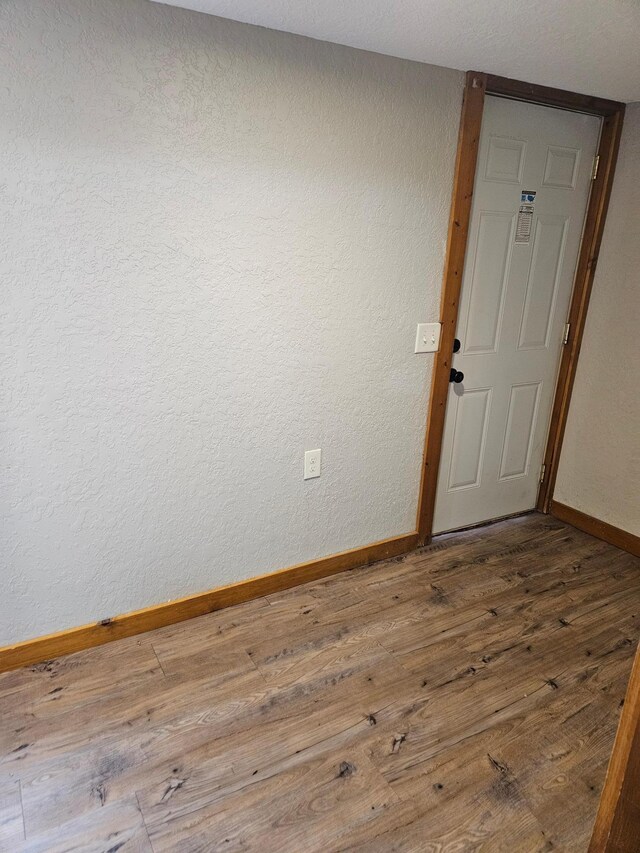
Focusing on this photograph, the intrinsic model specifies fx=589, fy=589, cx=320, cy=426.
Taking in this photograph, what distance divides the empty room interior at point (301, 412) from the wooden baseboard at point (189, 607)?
0.01 meters

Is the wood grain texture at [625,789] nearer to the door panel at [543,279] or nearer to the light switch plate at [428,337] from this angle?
the light switch plate at [428,337]

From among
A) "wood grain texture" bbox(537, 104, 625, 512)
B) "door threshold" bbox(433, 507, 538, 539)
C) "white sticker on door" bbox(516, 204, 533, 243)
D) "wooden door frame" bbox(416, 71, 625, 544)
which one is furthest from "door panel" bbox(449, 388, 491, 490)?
"white sticker on door" bbox(516, 204, 533, 243)

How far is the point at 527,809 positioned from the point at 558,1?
2236 millimetres

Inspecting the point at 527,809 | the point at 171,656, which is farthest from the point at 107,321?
the point at 527,809

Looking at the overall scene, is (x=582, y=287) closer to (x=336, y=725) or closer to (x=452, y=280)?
→ (x=452, y=280)

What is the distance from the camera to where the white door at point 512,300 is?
2.64 meters

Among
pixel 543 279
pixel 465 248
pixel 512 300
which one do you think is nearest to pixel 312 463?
pixel 465 248

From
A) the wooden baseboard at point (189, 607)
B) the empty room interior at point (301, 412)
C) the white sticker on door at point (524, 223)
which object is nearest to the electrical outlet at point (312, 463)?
the empty room interior at point (301, 412)

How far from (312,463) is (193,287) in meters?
0.90

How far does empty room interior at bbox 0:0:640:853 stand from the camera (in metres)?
1.68

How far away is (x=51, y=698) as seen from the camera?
1.95 metres

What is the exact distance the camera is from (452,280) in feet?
8.54

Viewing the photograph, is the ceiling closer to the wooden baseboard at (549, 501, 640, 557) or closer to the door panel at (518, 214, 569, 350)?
the door panel at (518, 214, 569, 350)

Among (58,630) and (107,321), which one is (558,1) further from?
(58,630)
